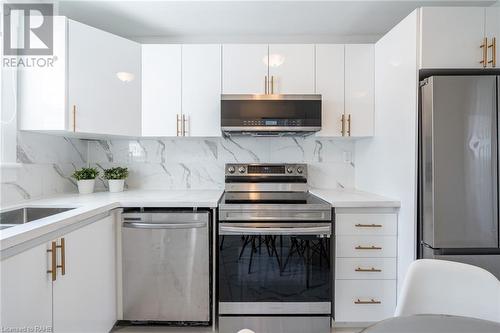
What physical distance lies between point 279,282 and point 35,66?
2140 mm

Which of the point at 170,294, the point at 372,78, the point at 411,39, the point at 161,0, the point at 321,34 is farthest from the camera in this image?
the point at 321,34

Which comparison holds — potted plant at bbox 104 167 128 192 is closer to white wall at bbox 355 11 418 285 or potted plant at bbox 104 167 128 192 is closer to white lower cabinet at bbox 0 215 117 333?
white lower cabinet at bbox 0 215 117 333

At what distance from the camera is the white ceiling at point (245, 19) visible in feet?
6.77

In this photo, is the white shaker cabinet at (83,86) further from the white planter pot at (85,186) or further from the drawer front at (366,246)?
the drawer front at (366,246)

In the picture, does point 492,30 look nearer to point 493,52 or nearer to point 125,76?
point 493,52

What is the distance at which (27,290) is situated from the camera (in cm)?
110

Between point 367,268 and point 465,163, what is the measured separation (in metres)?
0.87

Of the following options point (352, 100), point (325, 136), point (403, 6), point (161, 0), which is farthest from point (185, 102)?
point (403, 6)

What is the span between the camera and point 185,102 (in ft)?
7.26

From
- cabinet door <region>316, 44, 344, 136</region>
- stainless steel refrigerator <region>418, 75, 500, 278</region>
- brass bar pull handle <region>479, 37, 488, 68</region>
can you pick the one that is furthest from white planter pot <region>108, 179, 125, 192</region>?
brass bar pull handle <region>479, 37, 488, 68</region>

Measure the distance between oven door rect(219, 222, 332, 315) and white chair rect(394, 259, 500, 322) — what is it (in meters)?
0.79

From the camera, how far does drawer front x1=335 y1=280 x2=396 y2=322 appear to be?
1847 mm

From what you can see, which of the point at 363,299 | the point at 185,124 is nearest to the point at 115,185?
the point at 185,124

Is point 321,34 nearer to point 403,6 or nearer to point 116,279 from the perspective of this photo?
point 403,6
